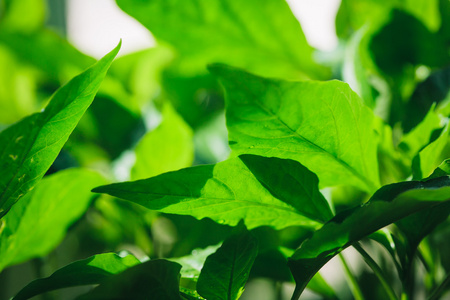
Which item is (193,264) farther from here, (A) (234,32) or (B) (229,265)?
(A) (234,32)

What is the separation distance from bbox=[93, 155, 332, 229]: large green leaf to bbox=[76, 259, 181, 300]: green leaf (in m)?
0.05

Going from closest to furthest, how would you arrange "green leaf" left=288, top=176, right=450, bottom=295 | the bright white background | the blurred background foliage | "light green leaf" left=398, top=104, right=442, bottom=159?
"green leaf" left=288, top=176, right=450, bottom=295
"light green leaf" left=398, top=104, right=442, bottom=159
the blurred background foliage
the bright white background

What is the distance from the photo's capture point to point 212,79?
0.68m

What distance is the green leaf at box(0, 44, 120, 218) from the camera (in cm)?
29

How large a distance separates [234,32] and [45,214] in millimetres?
312

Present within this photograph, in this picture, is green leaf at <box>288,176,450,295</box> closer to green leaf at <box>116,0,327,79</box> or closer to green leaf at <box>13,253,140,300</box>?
green leaf at <box>13,253,140,300</box>

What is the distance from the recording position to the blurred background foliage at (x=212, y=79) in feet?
1.53

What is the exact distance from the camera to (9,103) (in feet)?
2.48

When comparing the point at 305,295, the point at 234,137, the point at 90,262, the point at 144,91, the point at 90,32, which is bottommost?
the point at 305,295

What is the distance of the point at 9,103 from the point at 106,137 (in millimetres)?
247

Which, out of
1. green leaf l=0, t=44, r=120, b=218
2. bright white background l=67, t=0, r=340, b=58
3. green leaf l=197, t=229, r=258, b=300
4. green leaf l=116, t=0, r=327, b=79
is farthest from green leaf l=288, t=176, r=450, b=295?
bright white background l=67, t=0, r=340, b=58

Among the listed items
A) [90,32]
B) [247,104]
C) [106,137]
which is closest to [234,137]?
[247,104]

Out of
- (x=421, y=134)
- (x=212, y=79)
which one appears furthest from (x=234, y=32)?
(x=421, y=134)

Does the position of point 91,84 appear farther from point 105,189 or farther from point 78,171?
point 78,171
